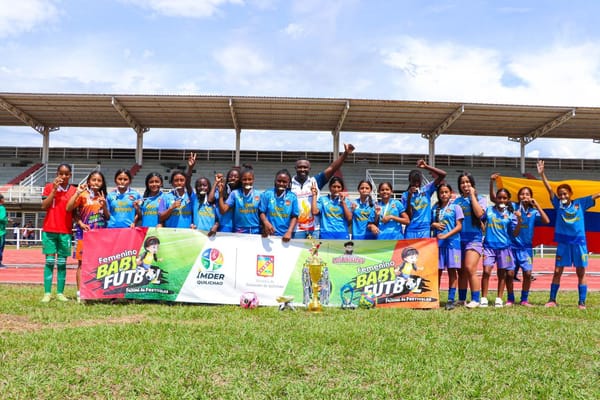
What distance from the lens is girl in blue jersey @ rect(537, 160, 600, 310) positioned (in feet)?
23.6

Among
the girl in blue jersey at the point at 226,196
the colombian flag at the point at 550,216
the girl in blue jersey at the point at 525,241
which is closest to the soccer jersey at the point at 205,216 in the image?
the girl in blue jersey at the point at 226,196

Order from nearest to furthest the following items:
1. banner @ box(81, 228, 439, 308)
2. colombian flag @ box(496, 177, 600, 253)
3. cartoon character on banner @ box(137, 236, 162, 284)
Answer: banner @ box(81, 228, 439, 308) → cartoon character on banner @ box(137, 236, 162, 284) → colombian flag @ box(496, 177, 600, 253)

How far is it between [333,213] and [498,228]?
2545 millimetres

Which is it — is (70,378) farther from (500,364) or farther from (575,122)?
(575,122)

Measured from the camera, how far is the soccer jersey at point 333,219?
712 cm

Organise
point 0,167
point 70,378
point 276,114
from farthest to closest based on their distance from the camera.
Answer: point 0,167
point 276,114
point 70,378

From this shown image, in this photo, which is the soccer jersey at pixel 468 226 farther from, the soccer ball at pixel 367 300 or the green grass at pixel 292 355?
the soccer ball at pixel 367 300

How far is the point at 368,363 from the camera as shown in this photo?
12.1ft

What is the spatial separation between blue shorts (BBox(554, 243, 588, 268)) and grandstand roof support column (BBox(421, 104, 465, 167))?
19113 mm

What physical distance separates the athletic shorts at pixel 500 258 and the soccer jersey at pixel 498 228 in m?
0.06

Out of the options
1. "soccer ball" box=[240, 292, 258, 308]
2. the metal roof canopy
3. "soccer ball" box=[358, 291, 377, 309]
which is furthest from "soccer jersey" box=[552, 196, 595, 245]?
the metal roof canopy

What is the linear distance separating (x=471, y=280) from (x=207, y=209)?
406 cm

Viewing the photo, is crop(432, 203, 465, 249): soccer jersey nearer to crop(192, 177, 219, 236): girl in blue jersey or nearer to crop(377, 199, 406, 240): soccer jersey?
crop(377, 199, 406, 240): soccer jersey

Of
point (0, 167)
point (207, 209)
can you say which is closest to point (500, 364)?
point (207, 209)
